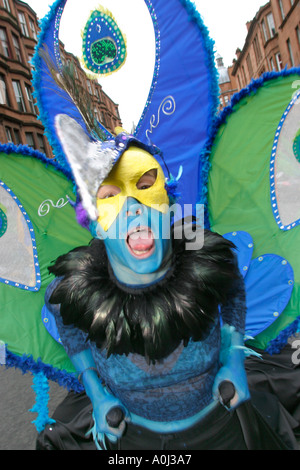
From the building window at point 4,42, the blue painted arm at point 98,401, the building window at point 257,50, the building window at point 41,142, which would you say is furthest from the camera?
the building window at point 257,50

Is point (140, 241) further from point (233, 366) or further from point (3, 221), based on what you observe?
point (3, 221)

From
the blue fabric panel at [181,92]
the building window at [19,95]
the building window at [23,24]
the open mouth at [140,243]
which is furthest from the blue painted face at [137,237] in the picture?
the building window at [23,24]

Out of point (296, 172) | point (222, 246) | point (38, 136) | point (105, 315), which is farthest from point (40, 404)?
point (38, 136)

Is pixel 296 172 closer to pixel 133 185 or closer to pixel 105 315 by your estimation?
pixel 133 185

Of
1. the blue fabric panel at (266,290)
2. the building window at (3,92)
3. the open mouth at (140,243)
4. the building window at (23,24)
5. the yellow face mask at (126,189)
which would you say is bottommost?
the blue fabric panel at (266,290)

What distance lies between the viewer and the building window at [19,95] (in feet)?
53.1

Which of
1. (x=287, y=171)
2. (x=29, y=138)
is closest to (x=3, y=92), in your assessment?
(x=29, y=138)

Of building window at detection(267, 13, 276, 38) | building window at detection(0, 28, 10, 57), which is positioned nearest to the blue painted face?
building window at detection(0, 28, 10, 57)

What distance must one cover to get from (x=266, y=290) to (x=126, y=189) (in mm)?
831

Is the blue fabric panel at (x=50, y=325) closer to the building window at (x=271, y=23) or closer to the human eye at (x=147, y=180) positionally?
the human eye at (x=147, y=180)

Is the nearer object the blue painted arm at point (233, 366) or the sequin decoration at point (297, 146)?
the blue painted arm at point (233, 366)

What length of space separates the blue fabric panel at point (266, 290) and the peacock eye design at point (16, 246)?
3.16 feet

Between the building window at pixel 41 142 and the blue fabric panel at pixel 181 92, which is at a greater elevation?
the building window at pixel 41 142

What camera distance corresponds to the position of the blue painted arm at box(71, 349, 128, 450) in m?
1.11
